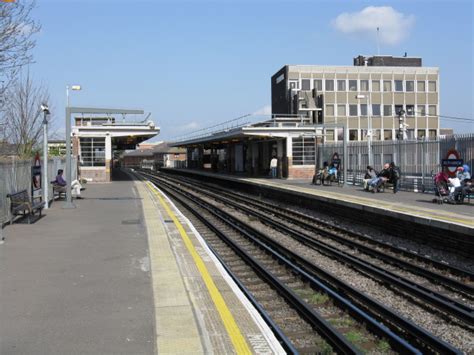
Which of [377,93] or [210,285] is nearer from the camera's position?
[210,285]

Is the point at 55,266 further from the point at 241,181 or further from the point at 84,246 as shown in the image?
the point at 241,181

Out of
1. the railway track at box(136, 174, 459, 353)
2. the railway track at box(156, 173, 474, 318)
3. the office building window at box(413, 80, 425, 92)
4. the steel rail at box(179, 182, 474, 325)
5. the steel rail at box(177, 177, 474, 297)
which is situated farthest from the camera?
the office building window at box(413, 80, 425, 92)

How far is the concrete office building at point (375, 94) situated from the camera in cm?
7138

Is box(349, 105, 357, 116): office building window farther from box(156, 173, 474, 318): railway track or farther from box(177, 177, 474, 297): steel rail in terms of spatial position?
box(156, 173, 474, 318): railway track

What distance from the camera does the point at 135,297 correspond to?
6648mm

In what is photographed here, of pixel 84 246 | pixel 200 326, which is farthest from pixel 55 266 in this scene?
pixel 200 326

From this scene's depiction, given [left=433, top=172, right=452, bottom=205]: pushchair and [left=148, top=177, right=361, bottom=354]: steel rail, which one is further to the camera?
[left=433, top=172, right=452, bottom=205]: pushchair

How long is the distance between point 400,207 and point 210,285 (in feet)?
30.9

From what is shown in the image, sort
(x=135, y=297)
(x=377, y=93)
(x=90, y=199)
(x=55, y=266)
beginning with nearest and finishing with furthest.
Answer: (x=135, y=297), (x=55, y=266), (x=90, y=199), (x=377, y=93)

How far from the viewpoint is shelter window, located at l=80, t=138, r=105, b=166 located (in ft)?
125

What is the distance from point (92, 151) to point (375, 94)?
150 ft

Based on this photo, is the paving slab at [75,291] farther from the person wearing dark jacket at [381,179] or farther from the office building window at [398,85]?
the office building window at [398,85]

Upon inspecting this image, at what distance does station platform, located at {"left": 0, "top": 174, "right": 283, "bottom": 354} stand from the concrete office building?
61.6m

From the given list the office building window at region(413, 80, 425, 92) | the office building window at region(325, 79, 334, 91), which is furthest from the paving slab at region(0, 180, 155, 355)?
the office building window at region(413, 80, 425, 92)
